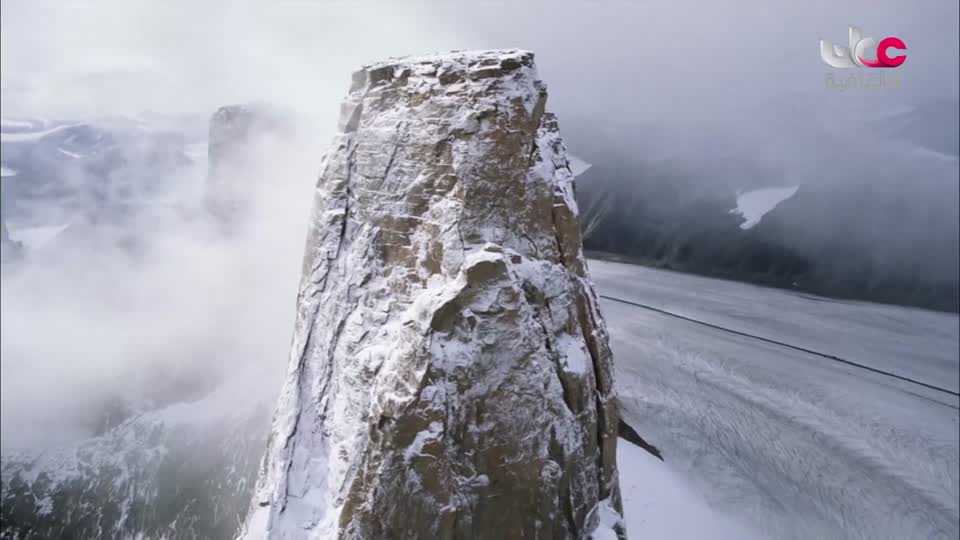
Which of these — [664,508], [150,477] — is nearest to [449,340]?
[664,508]

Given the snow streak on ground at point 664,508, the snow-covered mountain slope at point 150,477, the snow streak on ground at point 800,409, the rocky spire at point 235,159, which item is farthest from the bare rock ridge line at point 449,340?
the rocky spire at point 235,159

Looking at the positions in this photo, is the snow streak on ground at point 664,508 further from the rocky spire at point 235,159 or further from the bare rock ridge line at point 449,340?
the rocky spire at point 235,159

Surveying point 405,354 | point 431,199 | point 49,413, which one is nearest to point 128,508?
point 49,413

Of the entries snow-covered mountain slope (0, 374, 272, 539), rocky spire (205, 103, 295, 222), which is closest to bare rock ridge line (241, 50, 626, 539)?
snow-covered mountain slope (0, 374, 272, 539)

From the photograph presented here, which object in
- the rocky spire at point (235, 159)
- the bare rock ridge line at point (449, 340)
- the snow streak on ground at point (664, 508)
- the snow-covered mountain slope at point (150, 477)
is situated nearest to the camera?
the bare rock ridge line at point (449, 340)

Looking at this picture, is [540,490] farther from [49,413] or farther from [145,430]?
[49,413]

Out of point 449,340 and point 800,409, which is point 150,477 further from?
point 800,409
